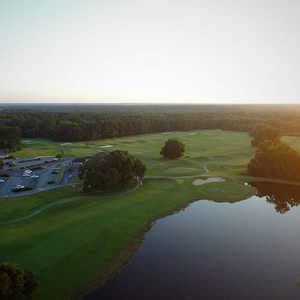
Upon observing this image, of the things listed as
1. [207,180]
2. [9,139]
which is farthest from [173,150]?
[9,139]

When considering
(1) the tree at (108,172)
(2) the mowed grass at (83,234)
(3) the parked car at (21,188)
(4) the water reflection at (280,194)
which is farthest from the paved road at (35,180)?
(4) the water reflection at (280,194)

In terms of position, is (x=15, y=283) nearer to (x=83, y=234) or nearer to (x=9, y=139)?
(x=83, y=234)

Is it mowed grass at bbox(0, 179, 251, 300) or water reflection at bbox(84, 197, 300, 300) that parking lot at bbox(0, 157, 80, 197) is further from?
water reflection at bbox(84, 197, 300, 300)

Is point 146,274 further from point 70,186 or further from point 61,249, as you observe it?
point 70,186

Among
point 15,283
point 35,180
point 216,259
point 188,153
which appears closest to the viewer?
point 15,283

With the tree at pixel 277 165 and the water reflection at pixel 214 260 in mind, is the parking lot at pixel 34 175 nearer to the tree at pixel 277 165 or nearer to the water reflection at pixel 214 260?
the water reflection at pixel 214 260

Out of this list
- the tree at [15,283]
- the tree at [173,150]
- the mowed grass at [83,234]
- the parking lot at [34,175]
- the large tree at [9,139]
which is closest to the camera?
the tree at [15,283]
